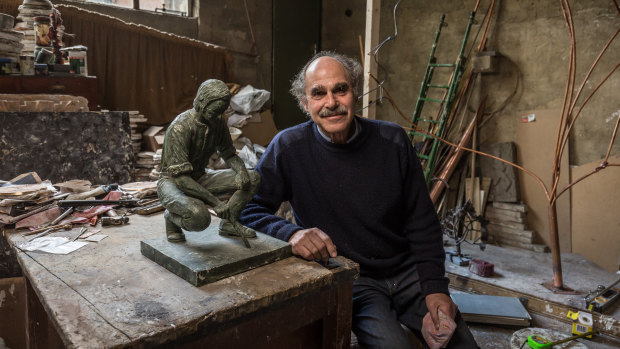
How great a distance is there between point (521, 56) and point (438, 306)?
4.02 meters

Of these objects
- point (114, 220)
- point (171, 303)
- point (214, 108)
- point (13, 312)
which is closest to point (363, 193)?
point (214, 108)

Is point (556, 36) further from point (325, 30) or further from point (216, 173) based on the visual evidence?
point (216, 173)

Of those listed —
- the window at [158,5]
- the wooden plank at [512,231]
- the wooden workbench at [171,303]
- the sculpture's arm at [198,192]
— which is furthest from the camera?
the window at [158,5]

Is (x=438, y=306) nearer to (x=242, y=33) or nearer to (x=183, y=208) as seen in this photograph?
(x=183, y=208)

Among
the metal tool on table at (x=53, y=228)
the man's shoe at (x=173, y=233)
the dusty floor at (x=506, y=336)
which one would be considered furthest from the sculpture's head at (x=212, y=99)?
the dusty floor at (x=506, y=336)

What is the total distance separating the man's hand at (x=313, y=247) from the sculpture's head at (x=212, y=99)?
527 millimetres

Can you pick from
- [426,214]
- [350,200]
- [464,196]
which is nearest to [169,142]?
[350,200]

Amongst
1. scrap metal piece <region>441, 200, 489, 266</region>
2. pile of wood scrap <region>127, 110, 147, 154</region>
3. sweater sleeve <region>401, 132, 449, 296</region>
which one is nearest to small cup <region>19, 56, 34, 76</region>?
pile of wood scrap <region>127, 110, 147, 154</region>

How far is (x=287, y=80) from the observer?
22.7 ft

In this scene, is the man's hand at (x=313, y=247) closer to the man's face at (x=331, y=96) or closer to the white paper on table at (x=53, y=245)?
the man's face at (x=331, y=96)

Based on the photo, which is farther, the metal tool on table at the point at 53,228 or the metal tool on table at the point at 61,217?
the metal tool on table at the point at 61,217

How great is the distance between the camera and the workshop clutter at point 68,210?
1621 millimetres

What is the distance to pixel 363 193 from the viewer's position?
1813 millimetres

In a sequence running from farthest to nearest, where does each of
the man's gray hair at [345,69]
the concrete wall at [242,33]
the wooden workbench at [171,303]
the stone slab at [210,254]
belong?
the concrete wall at [242,33] → the man's gray hair at [345,69] → the stone slab at [210,254] → the wooden workbench at [171,303]
